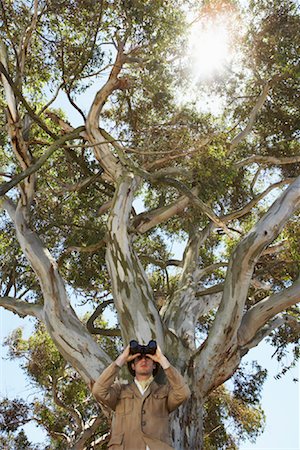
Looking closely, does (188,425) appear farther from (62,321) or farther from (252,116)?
(252,116)

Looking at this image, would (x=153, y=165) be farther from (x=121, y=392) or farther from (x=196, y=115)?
(x=121, y=392)

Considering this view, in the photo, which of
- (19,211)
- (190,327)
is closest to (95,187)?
(19,211)

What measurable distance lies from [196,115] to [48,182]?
A: 2.63 meters

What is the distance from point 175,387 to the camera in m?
3.51

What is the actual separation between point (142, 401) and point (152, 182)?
13.7 ft

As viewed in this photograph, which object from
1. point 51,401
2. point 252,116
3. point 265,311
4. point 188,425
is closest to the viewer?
point 188,425

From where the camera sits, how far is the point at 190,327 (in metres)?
5.94

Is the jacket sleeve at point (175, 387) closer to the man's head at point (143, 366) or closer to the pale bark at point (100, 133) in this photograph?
the man's head at point (143, 366)

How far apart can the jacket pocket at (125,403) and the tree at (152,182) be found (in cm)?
123

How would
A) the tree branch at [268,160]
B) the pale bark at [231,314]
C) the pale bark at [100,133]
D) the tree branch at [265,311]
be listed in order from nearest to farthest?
the pale bark at [231,314] → the tree branch at [265,311] → the pale bark at [100,133] → the tree branch at [268,160]

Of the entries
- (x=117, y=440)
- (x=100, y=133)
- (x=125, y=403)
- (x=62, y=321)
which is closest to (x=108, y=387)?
(x=125, y=403)

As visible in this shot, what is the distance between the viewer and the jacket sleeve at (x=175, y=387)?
3475 millimetres

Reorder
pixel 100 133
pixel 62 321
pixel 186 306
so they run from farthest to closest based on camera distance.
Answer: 1. pixel 100 133
2. pixel 186 306
3. pixel 62 321

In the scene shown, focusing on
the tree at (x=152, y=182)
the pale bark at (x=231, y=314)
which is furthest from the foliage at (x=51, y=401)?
the pale bark at (x=231, y=314)
